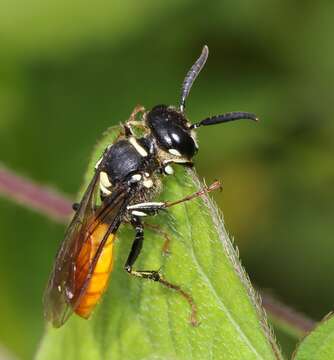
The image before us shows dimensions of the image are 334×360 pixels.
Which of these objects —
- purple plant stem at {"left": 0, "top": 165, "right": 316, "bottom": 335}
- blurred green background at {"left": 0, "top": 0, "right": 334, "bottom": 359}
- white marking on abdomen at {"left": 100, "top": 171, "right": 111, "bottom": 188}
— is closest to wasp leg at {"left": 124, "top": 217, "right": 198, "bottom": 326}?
white marking on abdomen at {"left": 100, "top": 171, "right": 111, "bottom": 188}

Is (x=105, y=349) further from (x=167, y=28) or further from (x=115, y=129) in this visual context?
(x=167, y=28)

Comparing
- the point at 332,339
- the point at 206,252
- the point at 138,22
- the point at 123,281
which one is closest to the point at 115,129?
the point at 123,281

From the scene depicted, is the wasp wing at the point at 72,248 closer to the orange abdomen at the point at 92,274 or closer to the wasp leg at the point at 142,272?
the orange abdomen at the point at 92,274


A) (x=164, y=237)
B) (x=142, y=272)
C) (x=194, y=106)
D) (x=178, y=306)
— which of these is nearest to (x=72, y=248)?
(x=142, y=272)

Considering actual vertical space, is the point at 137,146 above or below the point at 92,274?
above

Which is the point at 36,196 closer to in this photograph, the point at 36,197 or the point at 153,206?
the point at 36,197

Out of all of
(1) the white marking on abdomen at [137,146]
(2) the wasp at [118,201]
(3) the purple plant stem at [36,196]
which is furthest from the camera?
(3) the purple plant stem at [36,196]

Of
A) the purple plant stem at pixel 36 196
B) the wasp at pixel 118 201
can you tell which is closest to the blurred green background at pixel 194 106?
the purple plant stem at pixel 36 196
